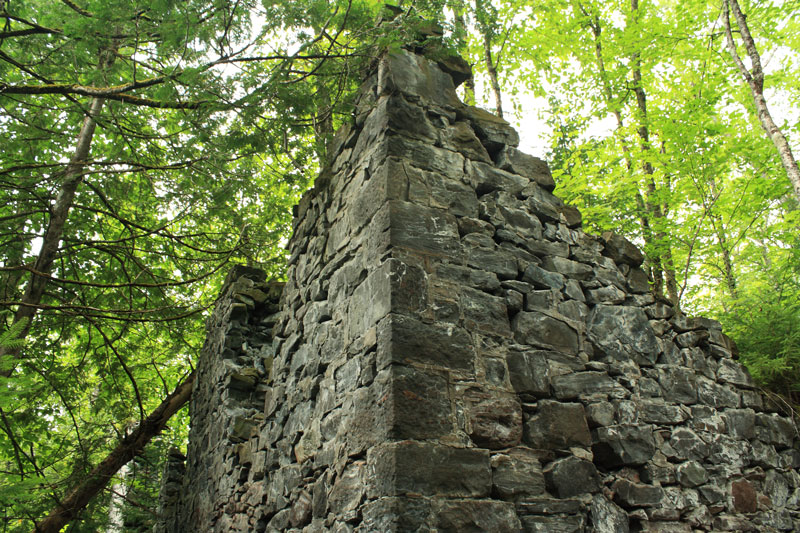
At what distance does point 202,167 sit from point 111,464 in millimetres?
3824

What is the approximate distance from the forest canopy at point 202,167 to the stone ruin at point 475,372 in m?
0.80

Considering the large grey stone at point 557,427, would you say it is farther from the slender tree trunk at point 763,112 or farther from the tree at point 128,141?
the slender tree trunk at point 763,112

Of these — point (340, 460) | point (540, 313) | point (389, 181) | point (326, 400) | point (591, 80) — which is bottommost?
point (340, 460)

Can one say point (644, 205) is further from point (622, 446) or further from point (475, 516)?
point (475, 516)

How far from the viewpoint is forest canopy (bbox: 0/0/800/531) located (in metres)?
3.77

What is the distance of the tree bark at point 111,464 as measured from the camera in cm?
573

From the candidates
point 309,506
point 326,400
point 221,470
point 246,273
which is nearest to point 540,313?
point 326,400

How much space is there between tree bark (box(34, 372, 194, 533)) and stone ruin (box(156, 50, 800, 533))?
2.97 meters

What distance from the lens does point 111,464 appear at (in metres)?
6.32

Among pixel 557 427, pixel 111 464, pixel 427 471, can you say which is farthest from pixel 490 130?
pixel 111 464

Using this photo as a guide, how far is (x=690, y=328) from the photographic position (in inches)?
137

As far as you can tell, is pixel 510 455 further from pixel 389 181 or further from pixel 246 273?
pixel 246 273

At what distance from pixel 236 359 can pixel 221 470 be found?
41.4 inches

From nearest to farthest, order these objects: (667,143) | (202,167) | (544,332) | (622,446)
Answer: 1. (622,446)
2. (544,332)
3. (202,167)
4. (667,143)
